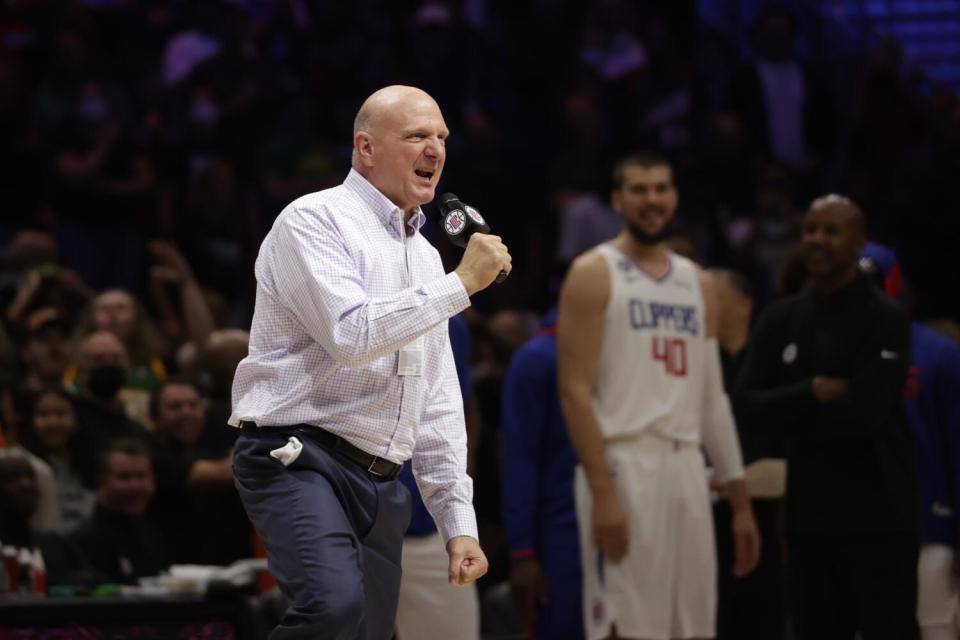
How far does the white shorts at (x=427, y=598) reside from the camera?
226 inches

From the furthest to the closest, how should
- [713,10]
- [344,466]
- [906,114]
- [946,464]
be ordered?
1. [713,10]
2. [906,114]
3. [946,464]
4. [344,466]

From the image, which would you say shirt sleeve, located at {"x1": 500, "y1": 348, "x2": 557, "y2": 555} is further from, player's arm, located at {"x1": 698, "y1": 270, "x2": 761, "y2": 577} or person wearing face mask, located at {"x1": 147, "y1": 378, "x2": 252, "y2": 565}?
person wearing face mask, located at {"x1": 147, "y1": 378, "x2": 252, "y2": 565}

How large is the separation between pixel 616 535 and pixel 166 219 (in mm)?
5622

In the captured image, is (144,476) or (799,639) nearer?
(799,639)

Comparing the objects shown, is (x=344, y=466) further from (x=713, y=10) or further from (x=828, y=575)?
(x=713, y=10)

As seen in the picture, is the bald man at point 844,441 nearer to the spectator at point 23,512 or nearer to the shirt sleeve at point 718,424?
the shirt sleeve at point 718,424

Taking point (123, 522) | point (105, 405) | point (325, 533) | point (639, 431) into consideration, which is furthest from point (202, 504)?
point (325, 533)

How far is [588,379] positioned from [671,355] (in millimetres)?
317

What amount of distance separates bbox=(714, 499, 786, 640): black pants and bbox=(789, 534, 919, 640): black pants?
69 centimetres

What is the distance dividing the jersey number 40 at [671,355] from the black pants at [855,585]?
75 cm

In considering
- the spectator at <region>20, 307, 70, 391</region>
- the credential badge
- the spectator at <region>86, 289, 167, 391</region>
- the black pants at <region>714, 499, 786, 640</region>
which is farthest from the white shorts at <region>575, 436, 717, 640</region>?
the spectator at <region>20, 307, 70, 391</region>

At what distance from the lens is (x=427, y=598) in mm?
5738

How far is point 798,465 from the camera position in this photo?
19.6ft

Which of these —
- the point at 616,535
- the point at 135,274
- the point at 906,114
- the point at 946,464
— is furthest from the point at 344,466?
the point at 906,114
